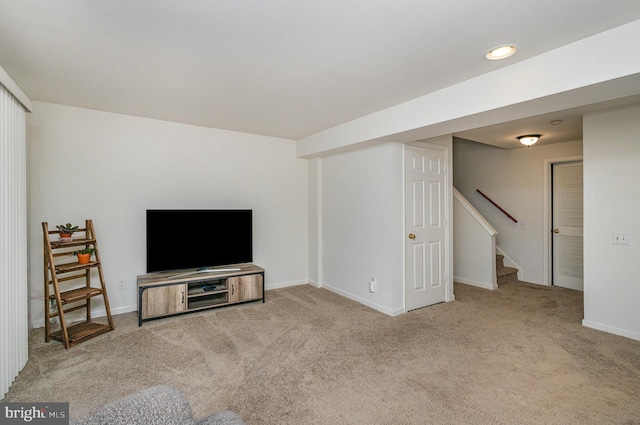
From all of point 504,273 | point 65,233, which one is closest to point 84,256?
point 65,233

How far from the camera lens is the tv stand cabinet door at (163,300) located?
3.41 m

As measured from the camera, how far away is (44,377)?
2.35 m

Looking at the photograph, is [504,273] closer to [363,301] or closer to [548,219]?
[548,219]

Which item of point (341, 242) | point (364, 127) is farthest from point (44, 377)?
point (364, 127)

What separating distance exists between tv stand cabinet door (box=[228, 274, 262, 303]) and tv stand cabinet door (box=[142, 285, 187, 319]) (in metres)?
0.56

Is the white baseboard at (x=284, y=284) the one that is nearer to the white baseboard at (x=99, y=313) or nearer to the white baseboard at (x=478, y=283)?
the white baseboard at (x=99, y=313)

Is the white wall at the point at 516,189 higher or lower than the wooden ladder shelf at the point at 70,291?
higher

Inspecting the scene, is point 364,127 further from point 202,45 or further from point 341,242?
point 202,45

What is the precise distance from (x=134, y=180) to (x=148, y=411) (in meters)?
3.41

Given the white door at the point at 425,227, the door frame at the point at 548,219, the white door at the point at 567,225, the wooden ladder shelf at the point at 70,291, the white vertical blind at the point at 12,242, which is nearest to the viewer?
the white vertical blind at the point at 12,242

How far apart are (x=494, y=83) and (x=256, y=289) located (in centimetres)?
338

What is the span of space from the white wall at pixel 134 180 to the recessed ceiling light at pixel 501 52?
325 centimetres

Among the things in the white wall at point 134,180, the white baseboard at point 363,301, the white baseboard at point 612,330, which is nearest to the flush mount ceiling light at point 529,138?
the white baseboard at point 612,330

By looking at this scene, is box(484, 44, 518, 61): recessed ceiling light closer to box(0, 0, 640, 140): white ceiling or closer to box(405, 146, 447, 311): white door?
box(0, 0, 640, 140): white ceiling
